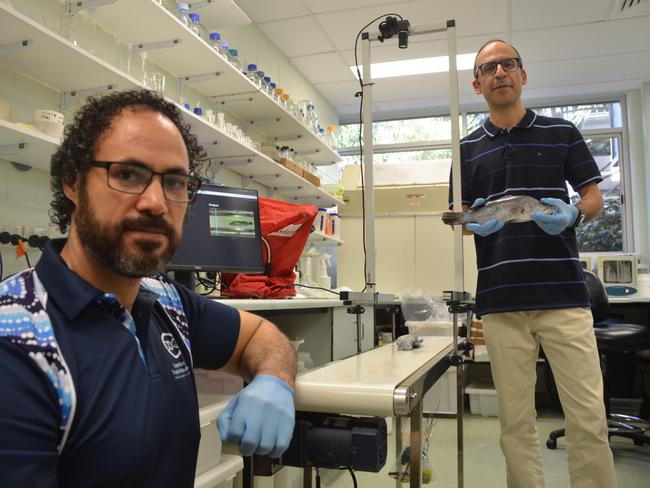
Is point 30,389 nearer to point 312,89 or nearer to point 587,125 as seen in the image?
point 312,89

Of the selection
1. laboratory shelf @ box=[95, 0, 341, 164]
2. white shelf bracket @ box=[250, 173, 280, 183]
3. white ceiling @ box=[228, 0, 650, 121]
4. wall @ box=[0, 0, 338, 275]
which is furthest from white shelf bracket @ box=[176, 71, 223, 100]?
white ceiling @ box=[228, 0, 650, 121]

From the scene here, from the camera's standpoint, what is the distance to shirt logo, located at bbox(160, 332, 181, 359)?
842 millimetres

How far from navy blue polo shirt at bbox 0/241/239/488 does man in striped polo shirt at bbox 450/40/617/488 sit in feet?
Result: 3.56

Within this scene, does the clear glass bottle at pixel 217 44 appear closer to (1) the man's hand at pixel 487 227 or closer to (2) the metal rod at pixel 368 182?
(2) the metal rod at pixel 368 182

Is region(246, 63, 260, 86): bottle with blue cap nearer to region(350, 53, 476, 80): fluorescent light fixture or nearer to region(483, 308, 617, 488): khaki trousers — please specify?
region(350, 53, 476, 80): fluorescent light fixture

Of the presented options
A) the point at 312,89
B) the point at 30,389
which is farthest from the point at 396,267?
the point at 30,389

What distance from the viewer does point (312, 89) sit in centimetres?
494

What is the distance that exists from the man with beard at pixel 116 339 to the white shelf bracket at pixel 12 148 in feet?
2.88

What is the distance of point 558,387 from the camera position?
1.58m

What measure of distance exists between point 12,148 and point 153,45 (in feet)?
3.24

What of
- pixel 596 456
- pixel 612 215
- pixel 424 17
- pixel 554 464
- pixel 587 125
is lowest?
pixel 554 464

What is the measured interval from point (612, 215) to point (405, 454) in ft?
14.8

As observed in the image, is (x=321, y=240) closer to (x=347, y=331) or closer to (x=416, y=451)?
(x=347, y=331)

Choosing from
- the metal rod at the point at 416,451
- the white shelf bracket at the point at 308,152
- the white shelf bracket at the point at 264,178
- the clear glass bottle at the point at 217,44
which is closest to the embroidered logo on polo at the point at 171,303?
the metal rod at the point at 416,451
